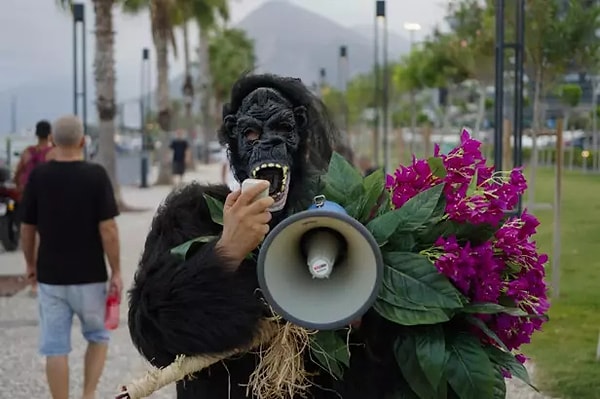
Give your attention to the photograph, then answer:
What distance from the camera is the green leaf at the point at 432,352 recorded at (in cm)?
188

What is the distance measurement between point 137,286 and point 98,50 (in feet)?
53.9

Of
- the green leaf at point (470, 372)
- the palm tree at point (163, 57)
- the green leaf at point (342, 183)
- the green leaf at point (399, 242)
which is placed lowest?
the green leaf at point (470, 372)

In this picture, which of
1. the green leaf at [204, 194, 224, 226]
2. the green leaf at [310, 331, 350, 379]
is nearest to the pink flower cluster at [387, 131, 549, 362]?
the green leaf at [310, 331, 350, 379]

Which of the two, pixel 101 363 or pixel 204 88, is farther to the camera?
pixel 204 88

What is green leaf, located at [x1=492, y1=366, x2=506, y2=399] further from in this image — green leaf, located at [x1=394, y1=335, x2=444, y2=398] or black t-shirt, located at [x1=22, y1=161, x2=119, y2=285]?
black t-shirt, located at [x1=22, y1=161, x2=119, y2=285]

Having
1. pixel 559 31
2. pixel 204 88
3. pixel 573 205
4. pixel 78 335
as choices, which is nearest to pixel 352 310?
pixel 78 335

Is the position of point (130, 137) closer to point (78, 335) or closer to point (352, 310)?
point (78, 335)

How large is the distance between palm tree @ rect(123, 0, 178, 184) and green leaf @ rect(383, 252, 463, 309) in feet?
83.7

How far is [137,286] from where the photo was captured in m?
2.12

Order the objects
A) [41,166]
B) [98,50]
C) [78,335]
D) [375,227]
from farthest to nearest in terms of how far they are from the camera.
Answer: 1. [98,50]
2. [78,335]
3. [41,166]
4. [375,227]

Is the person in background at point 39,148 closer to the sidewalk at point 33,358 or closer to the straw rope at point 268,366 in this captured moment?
the sidewalk at point 33,358

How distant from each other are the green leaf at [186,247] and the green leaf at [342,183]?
287 millimetres

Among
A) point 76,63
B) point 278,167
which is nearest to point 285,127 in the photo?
point 278,167

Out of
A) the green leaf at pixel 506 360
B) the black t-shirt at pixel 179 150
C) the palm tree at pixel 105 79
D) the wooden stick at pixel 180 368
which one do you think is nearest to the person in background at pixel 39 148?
the palm tree at pixel 105 79
